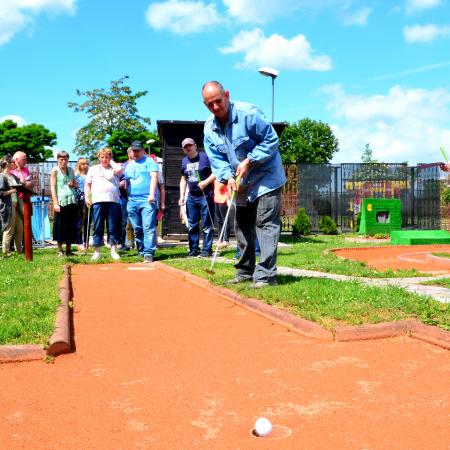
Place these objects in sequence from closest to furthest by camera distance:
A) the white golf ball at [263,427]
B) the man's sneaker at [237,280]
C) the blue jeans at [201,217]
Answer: the white golf ball at [263,427] → the man's sneaker at [237,280] → the blue jeans at [201,217]

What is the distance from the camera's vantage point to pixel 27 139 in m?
63.8

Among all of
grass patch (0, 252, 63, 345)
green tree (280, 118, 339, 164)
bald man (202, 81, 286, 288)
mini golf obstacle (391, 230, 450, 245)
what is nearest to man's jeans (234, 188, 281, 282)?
bald man (202, 81, 286, 288)

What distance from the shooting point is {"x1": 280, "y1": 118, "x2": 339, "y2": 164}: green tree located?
83688mm

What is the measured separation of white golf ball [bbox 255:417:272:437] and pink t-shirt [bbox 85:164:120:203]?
801cm

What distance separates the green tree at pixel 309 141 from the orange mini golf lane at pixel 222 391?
80.5 meters

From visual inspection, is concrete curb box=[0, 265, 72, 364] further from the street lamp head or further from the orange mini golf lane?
the street lamp head

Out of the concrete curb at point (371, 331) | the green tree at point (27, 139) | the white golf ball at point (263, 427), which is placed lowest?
the white golf ball at point (263, 427)

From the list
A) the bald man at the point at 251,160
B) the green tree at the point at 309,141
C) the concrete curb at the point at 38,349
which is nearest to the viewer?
the concrete curb at the point at 38,349

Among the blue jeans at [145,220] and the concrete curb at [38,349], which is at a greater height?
the blue jeans at [145,220]

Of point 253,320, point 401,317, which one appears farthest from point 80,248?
point 401,317

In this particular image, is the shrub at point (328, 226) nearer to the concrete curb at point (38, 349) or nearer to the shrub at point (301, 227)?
the shrub at point (301, 227)

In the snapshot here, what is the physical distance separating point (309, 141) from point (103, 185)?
253ft

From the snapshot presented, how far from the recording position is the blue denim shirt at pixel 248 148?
5.88 metres

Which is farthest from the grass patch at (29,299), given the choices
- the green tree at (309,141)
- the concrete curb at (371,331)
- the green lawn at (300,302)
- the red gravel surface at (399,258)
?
the green tree at (309,141)
